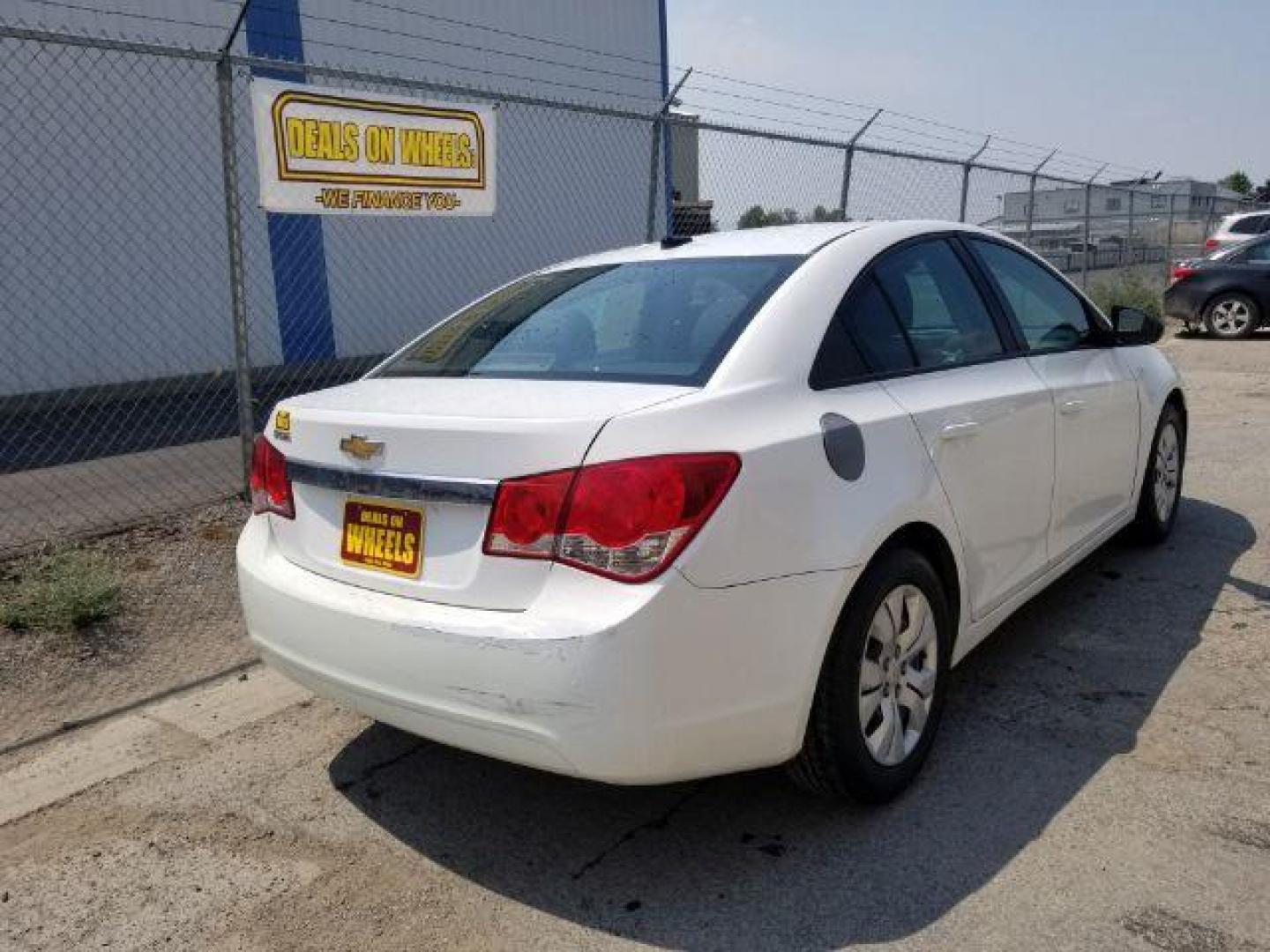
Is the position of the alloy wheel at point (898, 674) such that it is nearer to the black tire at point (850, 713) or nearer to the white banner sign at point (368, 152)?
the black tire at point (850, 713)

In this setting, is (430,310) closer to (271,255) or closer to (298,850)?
(271,255)

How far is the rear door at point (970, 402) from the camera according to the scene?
3.12m

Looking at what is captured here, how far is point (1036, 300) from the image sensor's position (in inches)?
166

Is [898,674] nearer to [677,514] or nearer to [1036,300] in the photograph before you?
[677,514]

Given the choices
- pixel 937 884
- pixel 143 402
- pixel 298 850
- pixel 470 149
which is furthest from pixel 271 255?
pixel 937 884

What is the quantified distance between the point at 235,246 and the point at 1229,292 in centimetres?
1284

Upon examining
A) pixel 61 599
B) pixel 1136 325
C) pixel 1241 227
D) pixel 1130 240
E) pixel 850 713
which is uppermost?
pixel 1241 227

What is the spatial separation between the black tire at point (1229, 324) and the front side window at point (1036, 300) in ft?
36.1

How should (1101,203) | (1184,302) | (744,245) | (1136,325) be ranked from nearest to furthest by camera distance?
1. (744,245)
2. (1136,325)
3. (1184,302)
4. (1101,203)

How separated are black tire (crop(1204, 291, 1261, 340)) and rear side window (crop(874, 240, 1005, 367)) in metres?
12.1

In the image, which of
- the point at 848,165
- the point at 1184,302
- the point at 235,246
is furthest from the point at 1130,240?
the point at 235,246

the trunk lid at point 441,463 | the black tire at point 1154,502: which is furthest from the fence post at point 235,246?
the black tire at point 1154,502

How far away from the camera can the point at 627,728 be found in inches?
91.4

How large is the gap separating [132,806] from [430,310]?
9.80 meters
